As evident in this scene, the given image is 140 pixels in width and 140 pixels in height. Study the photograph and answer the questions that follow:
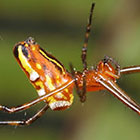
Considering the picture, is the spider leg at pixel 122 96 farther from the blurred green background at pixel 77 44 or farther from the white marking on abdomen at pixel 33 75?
the blurred green background at pixel 77 44

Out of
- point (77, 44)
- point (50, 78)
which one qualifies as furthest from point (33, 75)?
point (77, 44)

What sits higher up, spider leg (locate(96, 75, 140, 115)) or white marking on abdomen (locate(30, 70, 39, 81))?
white marking on abdomen (locate(30, 70, 39, 81))

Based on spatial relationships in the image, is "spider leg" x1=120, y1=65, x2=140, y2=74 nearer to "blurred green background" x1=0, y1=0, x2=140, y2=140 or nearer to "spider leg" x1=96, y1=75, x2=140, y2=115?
"spider leg" x1=96, y1=75, x2=140, y2=115

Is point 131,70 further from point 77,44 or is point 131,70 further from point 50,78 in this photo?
point 77,44

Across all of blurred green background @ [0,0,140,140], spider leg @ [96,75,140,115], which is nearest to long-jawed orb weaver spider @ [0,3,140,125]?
spider leg @ [96,75,140,115]

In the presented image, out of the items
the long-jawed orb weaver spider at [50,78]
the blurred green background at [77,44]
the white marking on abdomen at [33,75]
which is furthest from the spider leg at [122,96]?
the blurred green background at [77,44]

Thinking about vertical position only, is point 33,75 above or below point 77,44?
above

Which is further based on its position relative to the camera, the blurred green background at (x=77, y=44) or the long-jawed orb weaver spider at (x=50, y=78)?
the blurred green background at (x=77, y=44)

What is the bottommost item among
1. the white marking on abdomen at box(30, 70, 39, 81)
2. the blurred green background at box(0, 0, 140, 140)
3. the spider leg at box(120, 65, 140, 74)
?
the blurred green background at box(0, 0, 140, 140)
